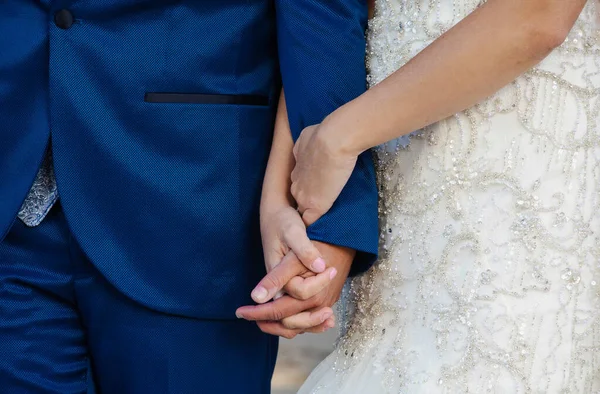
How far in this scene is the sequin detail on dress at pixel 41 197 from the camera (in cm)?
147

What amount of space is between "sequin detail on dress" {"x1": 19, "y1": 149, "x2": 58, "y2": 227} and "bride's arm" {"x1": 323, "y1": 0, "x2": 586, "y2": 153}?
501 millimetres

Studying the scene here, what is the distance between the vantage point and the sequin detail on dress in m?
1.47

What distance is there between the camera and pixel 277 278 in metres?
1.35

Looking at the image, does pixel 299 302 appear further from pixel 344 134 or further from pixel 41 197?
pixel 41 197

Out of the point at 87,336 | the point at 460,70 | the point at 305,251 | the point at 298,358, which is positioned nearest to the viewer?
the point at 460,70

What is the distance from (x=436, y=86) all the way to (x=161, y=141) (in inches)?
19.2

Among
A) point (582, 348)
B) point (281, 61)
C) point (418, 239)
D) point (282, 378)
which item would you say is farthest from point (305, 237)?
point (282, 378)

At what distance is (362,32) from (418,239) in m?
0.37

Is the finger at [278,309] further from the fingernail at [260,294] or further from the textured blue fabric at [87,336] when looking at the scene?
the textured blue fabric at [87,336]

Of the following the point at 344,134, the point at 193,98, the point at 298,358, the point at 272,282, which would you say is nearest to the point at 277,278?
the point at 272,282

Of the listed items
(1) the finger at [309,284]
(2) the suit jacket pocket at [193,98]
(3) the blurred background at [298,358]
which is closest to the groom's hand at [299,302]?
(1) the finger at [309,284]

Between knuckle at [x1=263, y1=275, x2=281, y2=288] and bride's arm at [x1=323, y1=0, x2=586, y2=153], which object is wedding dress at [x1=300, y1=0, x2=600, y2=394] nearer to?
bride's arm at [x1=323, y1=0, x2=586, y2=153]

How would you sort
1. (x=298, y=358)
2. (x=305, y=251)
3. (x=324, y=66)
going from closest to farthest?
(x=305, y=251), (x=324, y=66), (x=298, y=358)

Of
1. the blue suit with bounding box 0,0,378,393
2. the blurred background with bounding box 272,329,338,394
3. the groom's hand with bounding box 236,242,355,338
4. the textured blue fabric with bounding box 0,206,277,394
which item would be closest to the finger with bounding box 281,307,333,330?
the groom's hand with bounding box 236,242,355,338
